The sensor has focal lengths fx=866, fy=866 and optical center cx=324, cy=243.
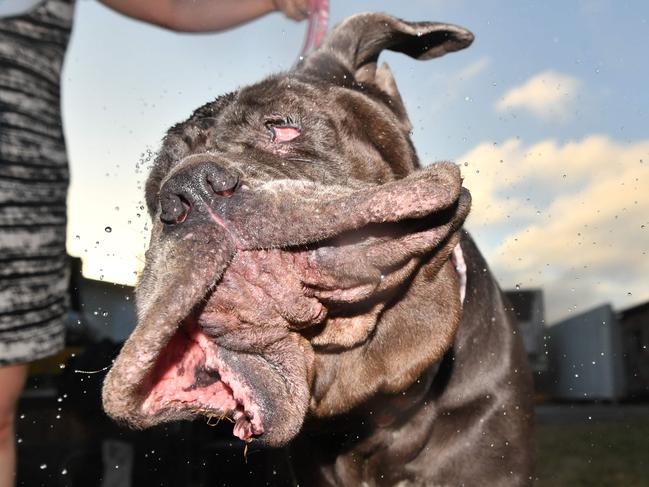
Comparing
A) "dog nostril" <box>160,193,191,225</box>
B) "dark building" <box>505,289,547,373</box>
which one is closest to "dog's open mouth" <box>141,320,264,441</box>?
"dog nostril" <box>160,193,191,225</box>

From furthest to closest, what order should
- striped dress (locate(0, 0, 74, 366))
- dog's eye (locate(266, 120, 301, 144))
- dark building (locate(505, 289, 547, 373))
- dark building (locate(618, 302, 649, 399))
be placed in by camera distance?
dark building (locate(618, 302, 649, 399))
dark building (locate(505, 289, 547, 373))
striped dress (locate(0, 0, 74, 366))
dog's eye (locate(266, 120, 301, 144))

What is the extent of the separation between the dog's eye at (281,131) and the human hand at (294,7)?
0.84m

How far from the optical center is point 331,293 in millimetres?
1882

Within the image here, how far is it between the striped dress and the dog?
1.26 feet

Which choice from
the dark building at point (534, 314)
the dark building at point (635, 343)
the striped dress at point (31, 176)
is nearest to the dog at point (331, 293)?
the striped dress at point (31, 176)

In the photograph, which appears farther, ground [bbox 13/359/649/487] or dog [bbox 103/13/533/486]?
ground [bbox 13/359/649/487]

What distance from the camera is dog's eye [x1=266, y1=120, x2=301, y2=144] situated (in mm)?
2238

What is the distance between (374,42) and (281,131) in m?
0.90

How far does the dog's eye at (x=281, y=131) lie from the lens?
7.34 feet

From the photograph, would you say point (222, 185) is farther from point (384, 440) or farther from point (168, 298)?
point (384, 440)

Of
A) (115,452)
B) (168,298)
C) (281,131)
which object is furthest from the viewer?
(115,452)

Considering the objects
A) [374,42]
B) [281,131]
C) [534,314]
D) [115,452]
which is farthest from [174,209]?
[534,314]

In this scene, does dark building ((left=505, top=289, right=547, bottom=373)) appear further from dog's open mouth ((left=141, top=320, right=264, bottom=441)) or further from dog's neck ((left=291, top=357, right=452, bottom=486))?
dog's open mouth ((left=141, top=320, right=264, bottom=441))

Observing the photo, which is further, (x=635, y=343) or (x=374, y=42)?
(x=635, y=343)
